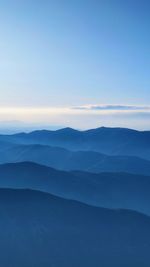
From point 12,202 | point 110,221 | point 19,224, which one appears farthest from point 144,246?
point 12,202

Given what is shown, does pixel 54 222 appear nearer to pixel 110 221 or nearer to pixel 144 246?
pixel 110 221

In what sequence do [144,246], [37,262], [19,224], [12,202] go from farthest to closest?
[12,202] → [19,224] → [144,246] → [37,262]

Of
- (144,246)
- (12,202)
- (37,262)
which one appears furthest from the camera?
(12,202)

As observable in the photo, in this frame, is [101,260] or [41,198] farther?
[41,198]

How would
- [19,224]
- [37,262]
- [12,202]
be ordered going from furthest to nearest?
[12,202], [19,224], [37,262]

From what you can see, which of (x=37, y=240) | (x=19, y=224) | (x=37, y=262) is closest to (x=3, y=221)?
(x=19, y=224)

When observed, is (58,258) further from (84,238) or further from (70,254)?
(84,238)

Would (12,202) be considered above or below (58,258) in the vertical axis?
above
